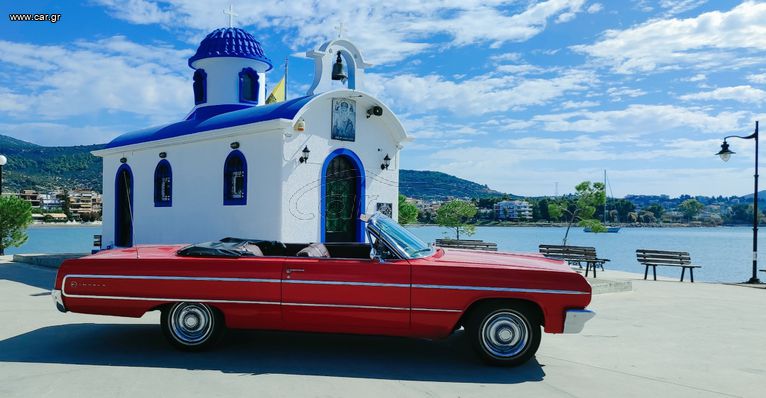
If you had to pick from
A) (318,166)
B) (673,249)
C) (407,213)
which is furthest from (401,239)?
(673,249)

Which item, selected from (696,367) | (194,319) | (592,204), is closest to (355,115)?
(194,319)

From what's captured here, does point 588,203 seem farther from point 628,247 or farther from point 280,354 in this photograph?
point 628,247

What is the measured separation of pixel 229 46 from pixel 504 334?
14713 mm

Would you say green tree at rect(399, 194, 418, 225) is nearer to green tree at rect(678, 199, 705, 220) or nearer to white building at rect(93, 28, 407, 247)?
white building at rect(93, 28, 407, 247)

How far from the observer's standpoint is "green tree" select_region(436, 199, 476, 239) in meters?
31.4

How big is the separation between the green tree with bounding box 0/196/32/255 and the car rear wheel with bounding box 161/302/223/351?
673 inches

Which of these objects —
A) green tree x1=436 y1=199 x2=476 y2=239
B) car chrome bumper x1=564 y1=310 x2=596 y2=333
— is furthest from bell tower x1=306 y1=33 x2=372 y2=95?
green tree x1=436 y1=199 x2=476 y2=239

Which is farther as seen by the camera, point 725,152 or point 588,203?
point 588,203

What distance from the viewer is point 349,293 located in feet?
19.1

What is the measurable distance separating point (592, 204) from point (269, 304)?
18.8m

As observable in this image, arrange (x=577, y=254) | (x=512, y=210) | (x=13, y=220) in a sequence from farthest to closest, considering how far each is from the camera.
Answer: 1. (x=512, y=210)
2. (x=13, y=220)
3. (x=577, y=254)

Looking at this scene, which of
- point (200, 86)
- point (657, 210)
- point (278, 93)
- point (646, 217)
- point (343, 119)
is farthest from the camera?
point (646, 217)

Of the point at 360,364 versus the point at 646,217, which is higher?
the point at 360,364

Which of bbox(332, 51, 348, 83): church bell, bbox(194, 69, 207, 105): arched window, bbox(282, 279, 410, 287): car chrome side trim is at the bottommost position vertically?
bbox(282, 279, 410, 287): car chrome side trim
